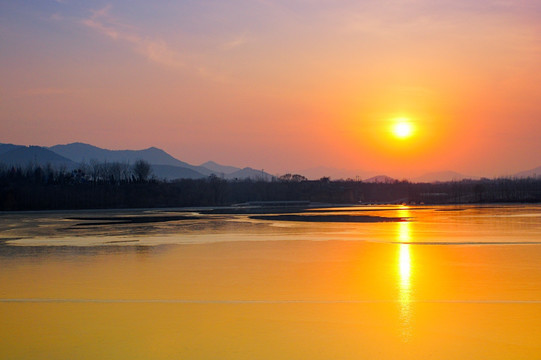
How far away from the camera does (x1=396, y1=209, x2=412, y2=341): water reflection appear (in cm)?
773

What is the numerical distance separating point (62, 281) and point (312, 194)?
64336 mm

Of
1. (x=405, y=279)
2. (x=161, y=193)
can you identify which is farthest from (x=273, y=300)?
(x=161, y=193)

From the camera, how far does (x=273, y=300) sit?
9.16m

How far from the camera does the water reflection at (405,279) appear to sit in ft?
25.4

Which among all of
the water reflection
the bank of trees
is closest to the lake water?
the water reflection

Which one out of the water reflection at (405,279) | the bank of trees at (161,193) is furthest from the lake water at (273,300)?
the bank of trees at (161,193)

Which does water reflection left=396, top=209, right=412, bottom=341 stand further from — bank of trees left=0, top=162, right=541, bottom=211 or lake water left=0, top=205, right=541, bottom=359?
bank of trees left=0, top=162, right=541, bottom=211

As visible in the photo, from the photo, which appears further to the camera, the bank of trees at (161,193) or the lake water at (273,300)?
the bank of trees at (161,193)

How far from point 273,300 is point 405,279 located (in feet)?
10.2

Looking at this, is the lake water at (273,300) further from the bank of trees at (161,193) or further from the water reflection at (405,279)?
the bank of trees at (161,193)

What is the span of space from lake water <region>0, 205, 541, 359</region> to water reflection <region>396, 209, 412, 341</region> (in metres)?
0.03

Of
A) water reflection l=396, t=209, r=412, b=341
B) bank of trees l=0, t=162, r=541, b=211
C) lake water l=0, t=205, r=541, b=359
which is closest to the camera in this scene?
lake water l=0, t=205, r=541, b=359

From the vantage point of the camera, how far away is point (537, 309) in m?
8.38

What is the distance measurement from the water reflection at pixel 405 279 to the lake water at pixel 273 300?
0.03 meters
